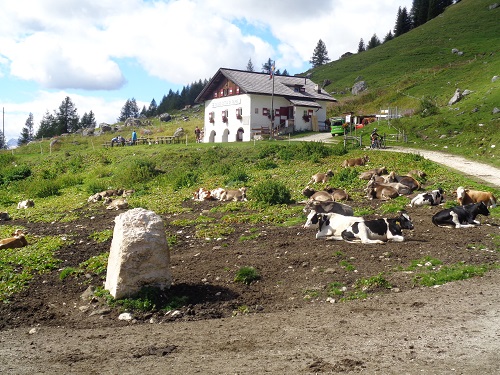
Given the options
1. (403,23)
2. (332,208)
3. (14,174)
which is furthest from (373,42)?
(332,208)

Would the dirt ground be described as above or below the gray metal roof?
below

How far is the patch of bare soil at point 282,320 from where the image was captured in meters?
6.52

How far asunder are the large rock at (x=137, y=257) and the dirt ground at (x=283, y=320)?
446 millimetres

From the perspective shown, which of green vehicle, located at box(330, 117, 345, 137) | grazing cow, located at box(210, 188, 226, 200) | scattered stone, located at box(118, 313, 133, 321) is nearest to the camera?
scattered stone, located at box(118, 313, 133, 321)

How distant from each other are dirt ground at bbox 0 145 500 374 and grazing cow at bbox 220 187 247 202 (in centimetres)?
A: 795

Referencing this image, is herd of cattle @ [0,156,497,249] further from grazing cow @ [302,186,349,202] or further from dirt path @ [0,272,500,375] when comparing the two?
dirt path @ [0,272,500,375]

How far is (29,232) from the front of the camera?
18.0 metres

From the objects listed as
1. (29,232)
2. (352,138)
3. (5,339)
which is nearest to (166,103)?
(352,138)

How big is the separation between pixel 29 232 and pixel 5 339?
10.7 m

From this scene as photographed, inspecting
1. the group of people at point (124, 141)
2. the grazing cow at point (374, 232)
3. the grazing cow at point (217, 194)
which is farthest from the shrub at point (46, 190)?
the group of people at point (124, 141)

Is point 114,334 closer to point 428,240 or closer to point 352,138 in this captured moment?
point 428,240

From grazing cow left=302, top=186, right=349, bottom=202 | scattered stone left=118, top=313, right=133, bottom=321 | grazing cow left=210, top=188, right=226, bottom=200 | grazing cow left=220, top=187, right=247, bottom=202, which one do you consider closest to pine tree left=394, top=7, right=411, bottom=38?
grazing cow left=210, top=188, right=226, bottom=200

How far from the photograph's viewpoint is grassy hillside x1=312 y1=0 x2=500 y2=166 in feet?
119

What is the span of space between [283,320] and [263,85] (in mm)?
55290
